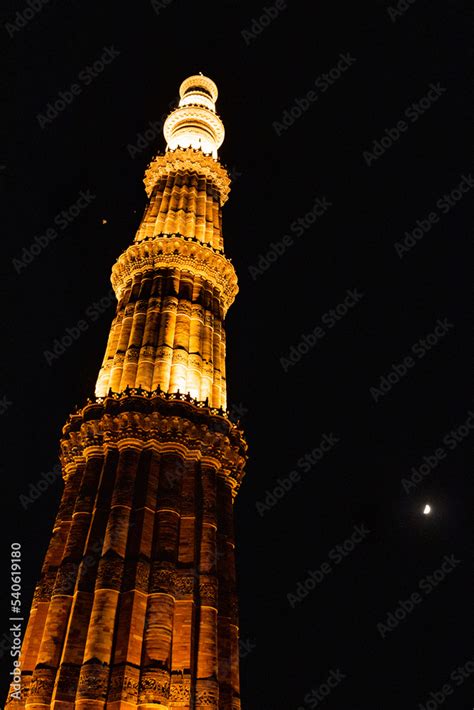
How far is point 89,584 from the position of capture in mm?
16750

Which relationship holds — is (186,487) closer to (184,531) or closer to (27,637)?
(184,531)

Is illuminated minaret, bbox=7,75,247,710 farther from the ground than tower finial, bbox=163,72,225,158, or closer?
closer

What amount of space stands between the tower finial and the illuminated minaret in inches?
363

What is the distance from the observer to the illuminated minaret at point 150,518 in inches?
608

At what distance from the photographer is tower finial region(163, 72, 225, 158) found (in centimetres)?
3425

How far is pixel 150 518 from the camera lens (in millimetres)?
18062

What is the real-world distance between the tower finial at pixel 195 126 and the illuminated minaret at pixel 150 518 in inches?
363

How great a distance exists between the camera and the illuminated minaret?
15.5 meters

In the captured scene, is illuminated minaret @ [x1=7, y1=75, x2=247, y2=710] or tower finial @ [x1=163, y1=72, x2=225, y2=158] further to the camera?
tower finial @ [x1=163, y1=72, x2=225, y2=158]

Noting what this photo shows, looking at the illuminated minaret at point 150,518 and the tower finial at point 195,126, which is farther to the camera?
the tower finial at point 195,126

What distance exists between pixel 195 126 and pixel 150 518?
75.2ft

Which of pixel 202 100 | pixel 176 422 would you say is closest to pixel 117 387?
pixel 176 422

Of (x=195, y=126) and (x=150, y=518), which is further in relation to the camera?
(x=195, y=126)

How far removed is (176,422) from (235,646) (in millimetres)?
6251
